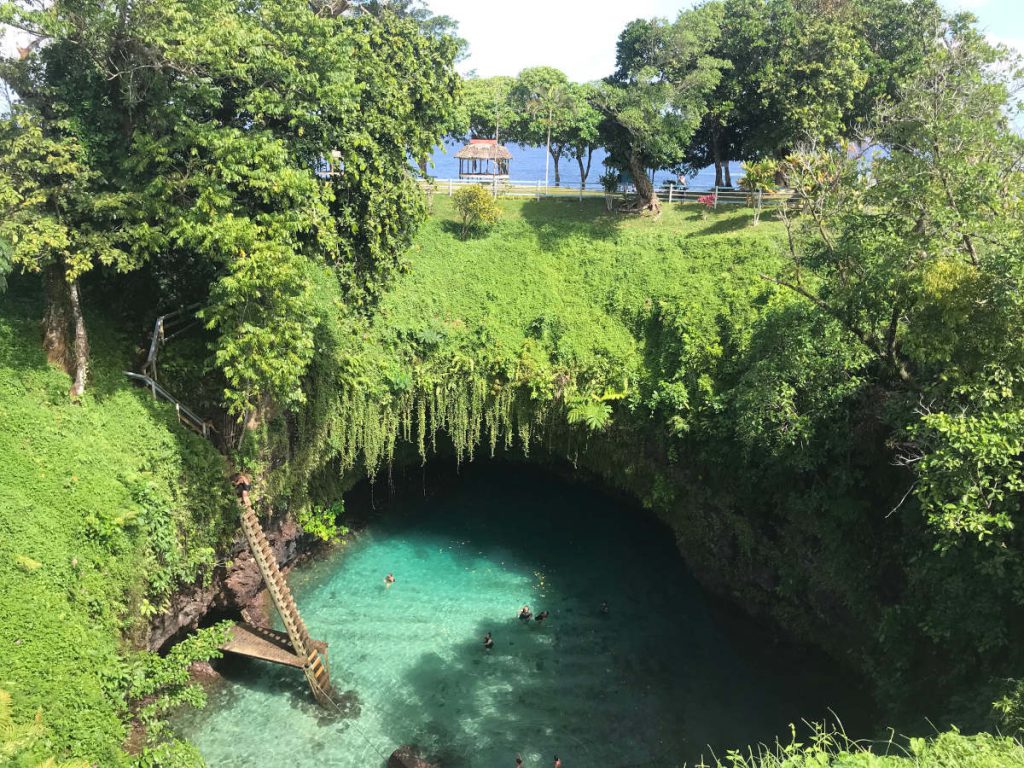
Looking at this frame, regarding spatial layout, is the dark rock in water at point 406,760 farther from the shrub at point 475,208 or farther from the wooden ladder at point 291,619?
the shrub at point 475,208

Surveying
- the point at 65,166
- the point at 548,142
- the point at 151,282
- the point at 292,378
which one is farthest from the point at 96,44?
the point at 548,142

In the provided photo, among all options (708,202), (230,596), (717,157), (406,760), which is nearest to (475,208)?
(708,202)

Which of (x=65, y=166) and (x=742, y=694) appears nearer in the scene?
(x=65, y=166)

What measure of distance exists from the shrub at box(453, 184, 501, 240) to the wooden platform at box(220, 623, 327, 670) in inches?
668

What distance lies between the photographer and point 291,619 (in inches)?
637

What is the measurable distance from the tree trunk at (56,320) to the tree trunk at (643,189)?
20958 millimetres

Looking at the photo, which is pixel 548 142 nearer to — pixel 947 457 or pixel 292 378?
pixel 292 378

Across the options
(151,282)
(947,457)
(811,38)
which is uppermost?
(811,38)

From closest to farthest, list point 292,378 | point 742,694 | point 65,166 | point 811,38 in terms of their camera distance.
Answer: point 65,166 < point 292,378 < point 742,694 < point 811,38

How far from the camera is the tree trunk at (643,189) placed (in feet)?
91.8

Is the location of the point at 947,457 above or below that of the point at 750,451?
above

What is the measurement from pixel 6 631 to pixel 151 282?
1021 centimetres

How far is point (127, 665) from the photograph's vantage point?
12594 millimetres

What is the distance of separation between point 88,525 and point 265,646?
18.3ft
